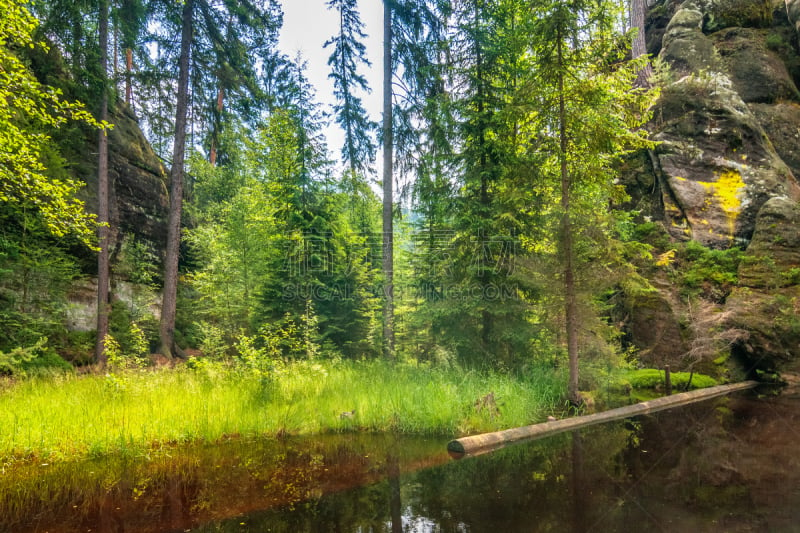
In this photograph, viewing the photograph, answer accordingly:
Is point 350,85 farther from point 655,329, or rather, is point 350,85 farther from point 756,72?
point 756,72

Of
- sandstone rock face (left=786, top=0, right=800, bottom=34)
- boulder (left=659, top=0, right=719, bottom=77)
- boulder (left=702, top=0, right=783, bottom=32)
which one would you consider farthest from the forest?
boulder (left=702, top=0, right=783, bottom=32)

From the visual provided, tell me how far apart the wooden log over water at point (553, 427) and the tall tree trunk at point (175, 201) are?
11.4m

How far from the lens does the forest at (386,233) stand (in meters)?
8.20

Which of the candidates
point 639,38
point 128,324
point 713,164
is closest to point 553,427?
point 128,324

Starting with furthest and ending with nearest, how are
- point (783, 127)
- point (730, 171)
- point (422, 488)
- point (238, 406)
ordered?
point (783, 127) → point (730, 171) → point (238, 406) → point (422, 488)

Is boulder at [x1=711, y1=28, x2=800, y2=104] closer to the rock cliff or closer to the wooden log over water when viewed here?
the rock cliff

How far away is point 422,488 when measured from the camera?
15.8 ft

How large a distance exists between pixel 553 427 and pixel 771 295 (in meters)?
11.3

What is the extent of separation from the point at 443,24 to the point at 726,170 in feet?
44.8

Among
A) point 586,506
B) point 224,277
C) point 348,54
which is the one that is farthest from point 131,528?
point 348,54

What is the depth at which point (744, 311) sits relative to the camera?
12695mm

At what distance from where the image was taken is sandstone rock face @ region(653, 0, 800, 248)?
16672mm

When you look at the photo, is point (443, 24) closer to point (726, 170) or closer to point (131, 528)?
point (726, 170)

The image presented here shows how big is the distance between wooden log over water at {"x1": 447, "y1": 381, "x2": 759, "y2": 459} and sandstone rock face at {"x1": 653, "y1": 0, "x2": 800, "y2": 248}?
8867mm
